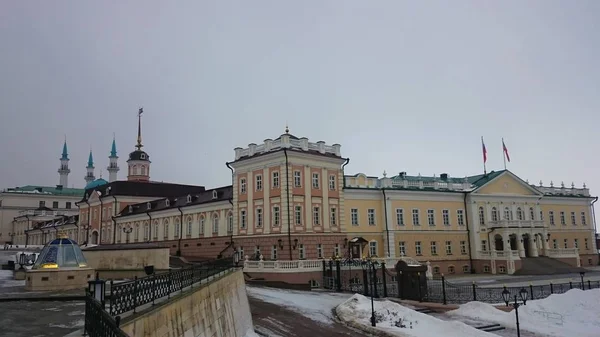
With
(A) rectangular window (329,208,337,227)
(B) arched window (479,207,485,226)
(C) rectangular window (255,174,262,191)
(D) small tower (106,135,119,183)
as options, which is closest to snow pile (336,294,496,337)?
(A) rectangular window (329,208,337,227)

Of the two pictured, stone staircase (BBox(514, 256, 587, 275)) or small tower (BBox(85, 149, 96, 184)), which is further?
small tower (BBox(85, 149, 96, 184))

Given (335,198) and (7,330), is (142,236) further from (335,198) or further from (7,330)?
(7,330)

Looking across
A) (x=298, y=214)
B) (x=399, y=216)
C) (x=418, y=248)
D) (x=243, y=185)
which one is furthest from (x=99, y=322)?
(x=418, y=248)

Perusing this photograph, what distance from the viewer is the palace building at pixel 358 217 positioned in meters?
38.0

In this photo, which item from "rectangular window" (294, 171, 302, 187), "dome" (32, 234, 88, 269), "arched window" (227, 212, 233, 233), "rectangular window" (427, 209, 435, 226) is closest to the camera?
"dome" (32, 234, 88, 269)

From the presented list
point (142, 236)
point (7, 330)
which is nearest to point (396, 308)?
point (7, 330)

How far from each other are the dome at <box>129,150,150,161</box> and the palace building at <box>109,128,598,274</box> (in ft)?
51.4

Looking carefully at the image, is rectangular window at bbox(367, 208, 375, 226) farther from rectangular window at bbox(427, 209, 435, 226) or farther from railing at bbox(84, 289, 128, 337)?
railing at bbox(84, 289, 128, 337)

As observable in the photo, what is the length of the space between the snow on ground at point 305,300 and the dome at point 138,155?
47.6 m

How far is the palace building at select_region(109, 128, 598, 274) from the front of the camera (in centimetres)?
3803

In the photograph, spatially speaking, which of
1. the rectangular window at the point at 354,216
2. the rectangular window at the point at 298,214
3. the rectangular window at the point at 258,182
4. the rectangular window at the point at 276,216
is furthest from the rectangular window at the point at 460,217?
the rectangular window at the point at 258,182

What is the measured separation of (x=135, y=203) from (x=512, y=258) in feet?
145

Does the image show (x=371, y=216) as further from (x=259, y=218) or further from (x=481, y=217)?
(x=481, y=217)

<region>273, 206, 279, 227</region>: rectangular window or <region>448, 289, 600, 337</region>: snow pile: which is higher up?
<region>273, 206, 279, 227</region>: rectangular window
